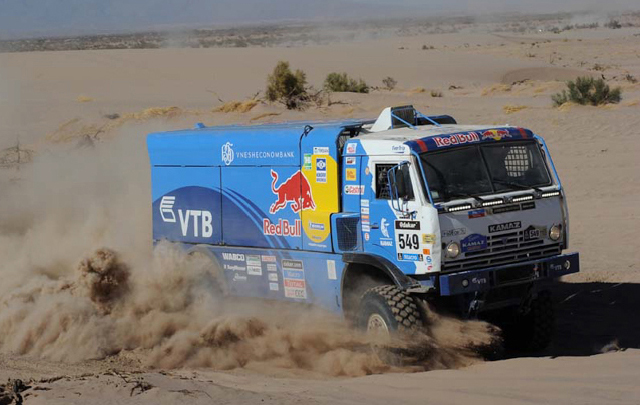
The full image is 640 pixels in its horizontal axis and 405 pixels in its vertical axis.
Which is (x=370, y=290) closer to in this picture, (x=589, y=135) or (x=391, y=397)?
(x=391, y=397)

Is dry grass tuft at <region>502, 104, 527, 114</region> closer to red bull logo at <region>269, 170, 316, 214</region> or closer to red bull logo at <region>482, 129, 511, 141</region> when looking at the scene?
red bull logo at <region>269, 170, 316, 214</region>

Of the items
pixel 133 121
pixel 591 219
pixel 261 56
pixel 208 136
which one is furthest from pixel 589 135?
pixel 261 56

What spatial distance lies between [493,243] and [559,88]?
31.4 metres

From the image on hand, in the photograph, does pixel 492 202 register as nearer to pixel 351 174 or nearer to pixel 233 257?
pixel 351 174

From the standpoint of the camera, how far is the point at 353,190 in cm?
1116

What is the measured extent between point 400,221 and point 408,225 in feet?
0.42

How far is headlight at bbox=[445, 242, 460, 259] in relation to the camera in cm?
1024

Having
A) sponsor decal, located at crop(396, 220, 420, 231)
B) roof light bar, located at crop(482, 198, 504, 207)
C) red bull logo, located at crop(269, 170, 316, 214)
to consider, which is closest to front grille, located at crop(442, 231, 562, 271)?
roof light bar, located at crop(482, 198, 504, 207)

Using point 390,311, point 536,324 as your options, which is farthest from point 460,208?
point 536,324

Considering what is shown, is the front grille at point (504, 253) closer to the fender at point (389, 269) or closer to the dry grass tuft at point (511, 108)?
the fender at point (389, 269)

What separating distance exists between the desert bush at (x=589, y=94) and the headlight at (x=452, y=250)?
77.6 feet

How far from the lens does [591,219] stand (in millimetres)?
19609

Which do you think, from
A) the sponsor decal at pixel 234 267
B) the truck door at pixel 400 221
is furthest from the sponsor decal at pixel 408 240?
the sponsor decal at pixel 234 267

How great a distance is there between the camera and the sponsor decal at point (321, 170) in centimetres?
1148
